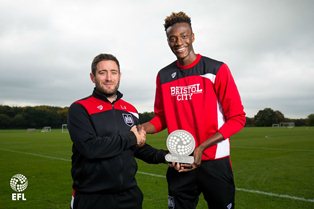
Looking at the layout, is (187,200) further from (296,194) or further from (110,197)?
(296,194)

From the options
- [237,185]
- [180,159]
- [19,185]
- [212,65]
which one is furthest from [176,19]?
[19,185]

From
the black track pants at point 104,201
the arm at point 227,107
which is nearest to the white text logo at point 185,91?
the arm at point 227,107

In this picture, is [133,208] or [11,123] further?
[11,123]

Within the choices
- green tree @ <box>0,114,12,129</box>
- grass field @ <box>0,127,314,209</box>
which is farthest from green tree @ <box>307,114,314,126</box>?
grass field @ <box>0,127,314,209</box>

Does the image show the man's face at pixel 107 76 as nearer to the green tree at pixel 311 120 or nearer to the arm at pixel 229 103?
the arm at pixel 229 103

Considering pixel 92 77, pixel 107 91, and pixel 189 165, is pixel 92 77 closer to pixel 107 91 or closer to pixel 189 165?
pixel 107 91

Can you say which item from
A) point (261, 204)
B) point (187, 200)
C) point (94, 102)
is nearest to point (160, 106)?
point (94, 102)

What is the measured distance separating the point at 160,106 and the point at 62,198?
3.87 meters

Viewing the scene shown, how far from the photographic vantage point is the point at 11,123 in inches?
3233

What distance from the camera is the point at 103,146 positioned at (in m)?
2.86

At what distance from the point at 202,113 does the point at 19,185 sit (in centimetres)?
599

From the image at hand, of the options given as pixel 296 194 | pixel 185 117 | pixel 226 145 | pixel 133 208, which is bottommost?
pixel 296 194

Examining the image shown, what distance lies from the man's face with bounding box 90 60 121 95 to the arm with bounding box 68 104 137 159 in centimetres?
29

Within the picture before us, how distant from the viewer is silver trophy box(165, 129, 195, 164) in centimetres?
274
